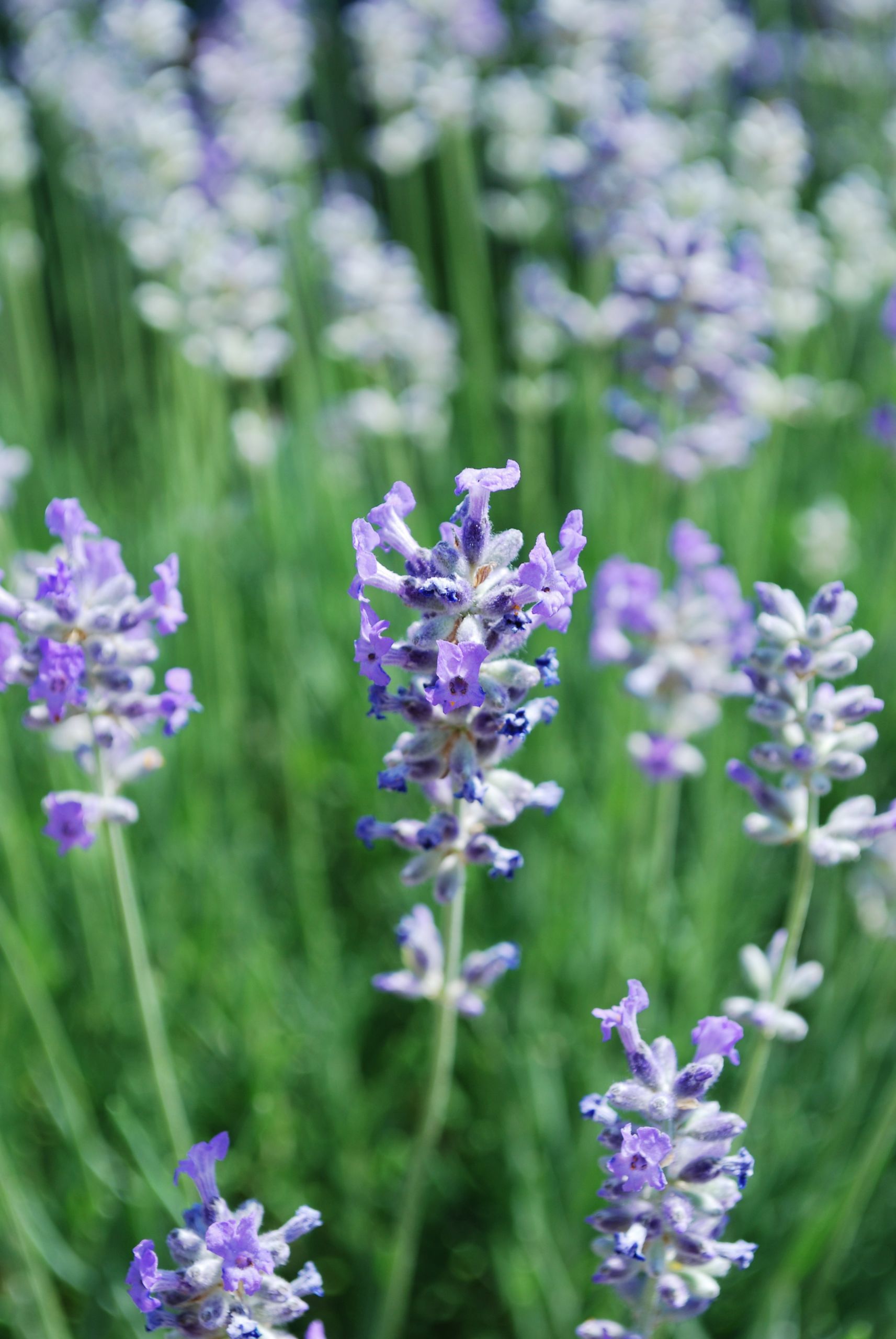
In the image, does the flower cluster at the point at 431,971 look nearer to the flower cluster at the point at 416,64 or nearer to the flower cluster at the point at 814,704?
the flower cluster at the point at 814,704

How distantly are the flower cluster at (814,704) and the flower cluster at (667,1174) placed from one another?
1.16ft

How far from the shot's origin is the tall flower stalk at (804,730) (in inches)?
55.4

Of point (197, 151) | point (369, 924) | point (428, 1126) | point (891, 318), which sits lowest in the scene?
point (369, 924)

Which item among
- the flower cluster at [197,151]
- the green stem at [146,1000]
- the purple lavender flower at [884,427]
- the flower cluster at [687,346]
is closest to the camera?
the green stem at [146,1000]

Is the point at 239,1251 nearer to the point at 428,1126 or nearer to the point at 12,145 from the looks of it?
the point at 428,1126

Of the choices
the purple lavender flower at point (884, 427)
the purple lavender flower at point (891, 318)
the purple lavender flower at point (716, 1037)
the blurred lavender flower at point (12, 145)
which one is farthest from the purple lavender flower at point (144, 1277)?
the blurred lavender flower at point (12, 145)

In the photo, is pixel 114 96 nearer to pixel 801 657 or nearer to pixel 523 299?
pixel 523 299

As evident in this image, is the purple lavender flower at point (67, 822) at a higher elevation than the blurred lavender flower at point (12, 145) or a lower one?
lower

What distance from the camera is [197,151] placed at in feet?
13.3

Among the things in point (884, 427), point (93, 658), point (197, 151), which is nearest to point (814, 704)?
point (93, 658)

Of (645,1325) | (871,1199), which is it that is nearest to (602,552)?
(871,1199)

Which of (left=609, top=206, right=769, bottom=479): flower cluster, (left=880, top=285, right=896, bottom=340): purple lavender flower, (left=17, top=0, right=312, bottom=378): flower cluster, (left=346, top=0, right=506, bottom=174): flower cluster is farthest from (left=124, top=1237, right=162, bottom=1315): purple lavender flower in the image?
(left=346, top=0, right=506, bottom=174): flower cluster

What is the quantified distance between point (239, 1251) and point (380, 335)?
288 centimetres

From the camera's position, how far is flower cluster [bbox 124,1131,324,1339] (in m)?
1.06
